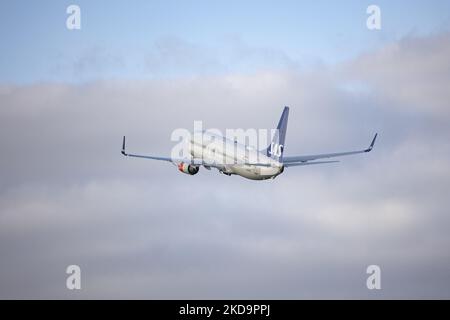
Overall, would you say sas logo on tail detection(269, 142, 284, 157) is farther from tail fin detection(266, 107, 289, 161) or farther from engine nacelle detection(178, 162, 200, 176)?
engine nacelle detection(178, 162, 200, 176)

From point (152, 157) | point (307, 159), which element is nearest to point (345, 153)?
point (307, 159)

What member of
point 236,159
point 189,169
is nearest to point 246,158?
point 236,159

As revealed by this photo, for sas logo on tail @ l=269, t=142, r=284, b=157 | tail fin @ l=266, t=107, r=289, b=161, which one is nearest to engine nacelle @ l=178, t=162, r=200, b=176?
tail fin @ l=266, t=107, r=289, b=161

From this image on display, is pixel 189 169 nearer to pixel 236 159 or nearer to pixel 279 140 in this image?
pixel 236 159

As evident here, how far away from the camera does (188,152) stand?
15475cm

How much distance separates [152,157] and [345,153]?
3014 centimetres

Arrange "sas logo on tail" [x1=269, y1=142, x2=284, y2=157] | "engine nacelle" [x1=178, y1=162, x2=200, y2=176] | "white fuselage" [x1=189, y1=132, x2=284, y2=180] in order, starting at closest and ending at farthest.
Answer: "white fuselage" [x1=189, y1=132, x2=284, y2=180] → "sas logo on tail" [x1=269, y1=142, x2=284, y2=157] → "engine nacelle" [x1=178, y1=162, x2=200, y2=176]

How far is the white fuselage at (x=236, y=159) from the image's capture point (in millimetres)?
127812

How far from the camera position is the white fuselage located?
5032 inches

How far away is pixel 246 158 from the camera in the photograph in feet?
430
